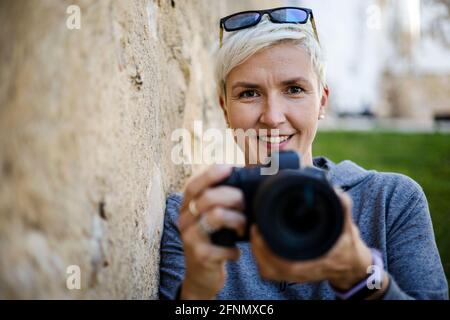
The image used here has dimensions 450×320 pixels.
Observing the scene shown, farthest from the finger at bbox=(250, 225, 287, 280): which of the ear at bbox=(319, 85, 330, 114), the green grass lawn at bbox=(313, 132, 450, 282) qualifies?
the green grass lawn at bbox=(313, 132, 450, 282)

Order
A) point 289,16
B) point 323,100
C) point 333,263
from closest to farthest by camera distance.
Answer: point 333,263
point 289,16
point 323,100

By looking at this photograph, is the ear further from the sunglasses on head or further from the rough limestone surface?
the rough limestone surface

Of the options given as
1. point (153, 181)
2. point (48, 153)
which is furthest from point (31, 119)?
point (153, 181)

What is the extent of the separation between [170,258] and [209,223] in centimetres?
44

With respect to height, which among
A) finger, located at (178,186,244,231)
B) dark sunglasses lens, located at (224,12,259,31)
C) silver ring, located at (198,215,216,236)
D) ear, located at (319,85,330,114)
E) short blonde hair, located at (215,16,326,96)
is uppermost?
dark sunglasses lens, located at (224,12,259,31)

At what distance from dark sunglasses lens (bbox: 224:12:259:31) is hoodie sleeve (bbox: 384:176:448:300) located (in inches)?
23.4

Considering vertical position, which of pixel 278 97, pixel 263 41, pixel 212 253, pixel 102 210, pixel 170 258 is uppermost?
pixel 263 41

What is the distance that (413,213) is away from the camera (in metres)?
1.36

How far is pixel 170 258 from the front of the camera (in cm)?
142

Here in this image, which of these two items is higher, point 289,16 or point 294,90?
point 289,16

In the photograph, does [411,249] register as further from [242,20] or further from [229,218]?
[242,20]

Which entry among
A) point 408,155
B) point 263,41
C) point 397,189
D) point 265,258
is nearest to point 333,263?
point 265,258

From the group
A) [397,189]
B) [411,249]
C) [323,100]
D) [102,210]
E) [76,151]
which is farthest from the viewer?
[323,100]

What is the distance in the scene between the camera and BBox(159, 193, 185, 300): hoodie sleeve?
1.39 m
